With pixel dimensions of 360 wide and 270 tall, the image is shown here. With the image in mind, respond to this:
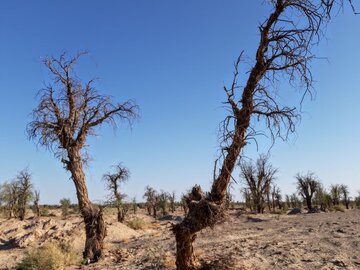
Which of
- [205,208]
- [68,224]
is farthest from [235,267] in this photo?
[68,224]

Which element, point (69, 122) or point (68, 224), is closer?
point (69, 122)

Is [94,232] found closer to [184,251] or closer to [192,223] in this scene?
[184,251]

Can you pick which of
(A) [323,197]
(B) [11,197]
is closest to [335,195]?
(A) [323,197]

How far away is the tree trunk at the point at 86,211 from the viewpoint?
498 inches

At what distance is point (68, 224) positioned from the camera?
20.9 m

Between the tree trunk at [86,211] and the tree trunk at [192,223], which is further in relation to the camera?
the tree trunk at [86,211]

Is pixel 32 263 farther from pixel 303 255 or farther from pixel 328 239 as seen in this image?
pixel 328 239

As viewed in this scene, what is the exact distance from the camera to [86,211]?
12.7m

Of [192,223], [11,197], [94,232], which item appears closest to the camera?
[192,223]

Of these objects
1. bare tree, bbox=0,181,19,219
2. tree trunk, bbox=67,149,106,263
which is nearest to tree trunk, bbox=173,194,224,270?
tree trunk, bbox=67,149,106,263

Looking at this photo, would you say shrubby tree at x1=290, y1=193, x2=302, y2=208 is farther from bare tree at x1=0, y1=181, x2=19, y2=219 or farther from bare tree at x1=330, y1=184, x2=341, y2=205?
bare tree at x1=0, y1=181, x2=19, y2=219

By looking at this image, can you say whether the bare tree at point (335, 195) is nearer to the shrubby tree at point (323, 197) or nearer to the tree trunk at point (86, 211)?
the shrubby tree at point (323, 197)

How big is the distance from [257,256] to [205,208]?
2.86 m

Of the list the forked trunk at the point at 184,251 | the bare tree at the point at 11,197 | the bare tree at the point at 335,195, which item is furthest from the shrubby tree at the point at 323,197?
the forked trunk at the point at 184,251
